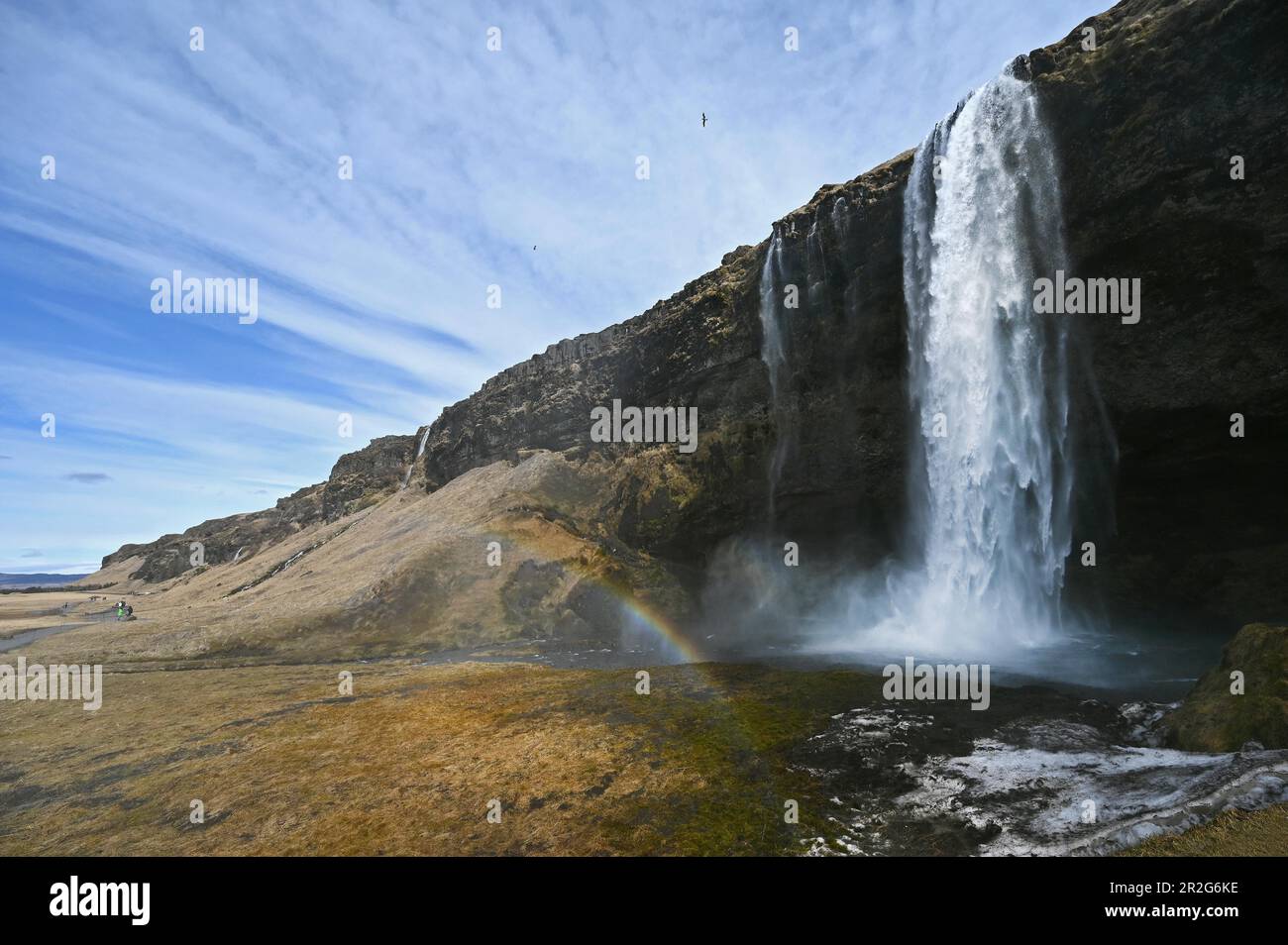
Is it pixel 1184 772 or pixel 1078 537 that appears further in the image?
pixel 1078 537

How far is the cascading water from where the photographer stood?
1347 inches

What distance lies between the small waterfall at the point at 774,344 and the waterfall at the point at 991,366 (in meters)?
12.2

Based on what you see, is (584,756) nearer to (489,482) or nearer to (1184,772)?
(1184,772)

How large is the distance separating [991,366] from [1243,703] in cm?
2486

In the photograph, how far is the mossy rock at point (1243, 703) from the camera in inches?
586

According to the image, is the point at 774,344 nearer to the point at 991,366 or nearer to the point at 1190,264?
the point at 991,366

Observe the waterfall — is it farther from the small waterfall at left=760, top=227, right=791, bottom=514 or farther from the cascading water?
the small waterfall at left=760, top=227, right=791, bottom=514

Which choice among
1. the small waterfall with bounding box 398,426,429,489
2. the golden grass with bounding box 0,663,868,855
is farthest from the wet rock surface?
the small waterfall with bounding box 398,426,429,489

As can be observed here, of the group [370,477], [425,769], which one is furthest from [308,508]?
[425,769]

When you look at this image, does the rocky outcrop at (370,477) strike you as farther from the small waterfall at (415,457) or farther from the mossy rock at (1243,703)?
the mossy rock at (1243,703)

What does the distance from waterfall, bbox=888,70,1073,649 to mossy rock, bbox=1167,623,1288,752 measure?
17.7 metres

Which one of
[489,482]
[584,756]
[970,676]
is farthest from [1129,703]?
[489,482]

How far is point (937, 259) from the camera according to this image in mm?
37969
